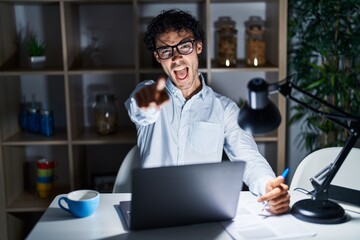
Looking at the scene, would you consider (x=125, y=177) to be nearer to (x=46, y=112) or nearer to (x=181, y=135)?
(x=181, y=135)

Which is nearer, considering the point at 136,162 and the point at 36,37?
the point at 136,162

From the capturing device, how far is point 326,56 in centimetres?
304

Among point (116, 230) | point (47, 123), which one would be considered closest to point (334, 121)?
point (116, 230)

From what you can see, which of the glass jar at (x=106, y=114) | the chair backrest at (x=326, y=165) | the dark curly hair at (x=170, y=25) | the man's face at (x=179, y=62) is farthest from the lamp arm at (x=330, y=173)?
the glass jar at (x=106, y=114)

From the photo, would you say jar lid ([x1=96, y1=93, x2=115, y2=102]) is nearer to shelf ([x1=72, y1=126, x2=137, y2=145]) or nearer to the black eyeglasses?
shelf ([x1=72, y1=126, x2=137, y2=145])

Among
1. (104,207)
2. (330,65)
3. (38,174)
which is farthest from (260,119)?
(38,174)

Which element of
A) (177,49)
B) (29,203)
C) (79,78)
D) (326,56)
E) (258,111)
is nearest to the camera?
(258,111)

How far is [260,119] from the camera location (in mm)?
1624

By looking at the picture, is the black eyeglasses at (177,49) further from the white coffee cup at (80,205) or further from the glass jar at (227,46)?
the white coffee cup at (80,205)

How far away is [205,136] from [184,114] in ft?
0.45

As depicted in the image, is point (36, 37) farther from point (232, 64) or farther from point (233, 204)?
point (233, 204)

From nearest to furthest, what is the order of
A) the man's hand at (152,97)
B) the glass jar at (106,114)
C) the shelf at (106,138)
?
the man's hand at (152,97), the shelf at (106,138), the glass jar at (106,114)

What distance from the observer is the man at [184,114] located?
7.95 feet

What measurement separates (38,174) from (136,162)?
3.01ft
